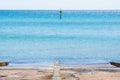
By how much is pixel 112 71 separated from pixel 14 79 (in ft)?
9.35

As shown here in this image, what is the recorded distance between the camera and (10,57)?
2544cm

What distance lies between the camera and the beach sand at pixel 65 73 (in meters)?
10.0

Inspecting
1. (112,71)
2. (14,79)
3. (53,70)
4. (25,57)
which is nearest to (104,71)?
(112,71)

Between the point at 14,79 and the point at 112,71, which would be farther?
the point at 112,71

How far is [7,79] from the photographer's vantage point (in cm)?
988

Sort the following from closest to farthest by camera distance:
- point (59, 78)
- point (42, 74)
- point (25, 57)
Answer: point (59, 78)
point (42, 74)
point (25, 57)

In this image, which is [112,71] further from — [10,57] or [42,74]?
[10,57]

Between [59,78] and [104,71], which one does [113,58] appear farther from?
[59,78]

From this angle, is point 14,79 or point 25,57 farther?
point 25,57

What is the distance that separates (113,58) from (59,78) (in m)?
16.4

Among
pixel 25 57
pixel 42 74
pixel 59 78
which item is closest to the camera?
pixel 59 78

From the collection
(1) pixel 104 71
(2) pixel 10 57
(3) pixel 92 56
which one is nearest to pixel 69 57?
(3) pixel 92 56

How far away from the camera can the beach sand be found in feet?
32.8

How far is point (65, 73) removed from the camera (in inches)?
411
